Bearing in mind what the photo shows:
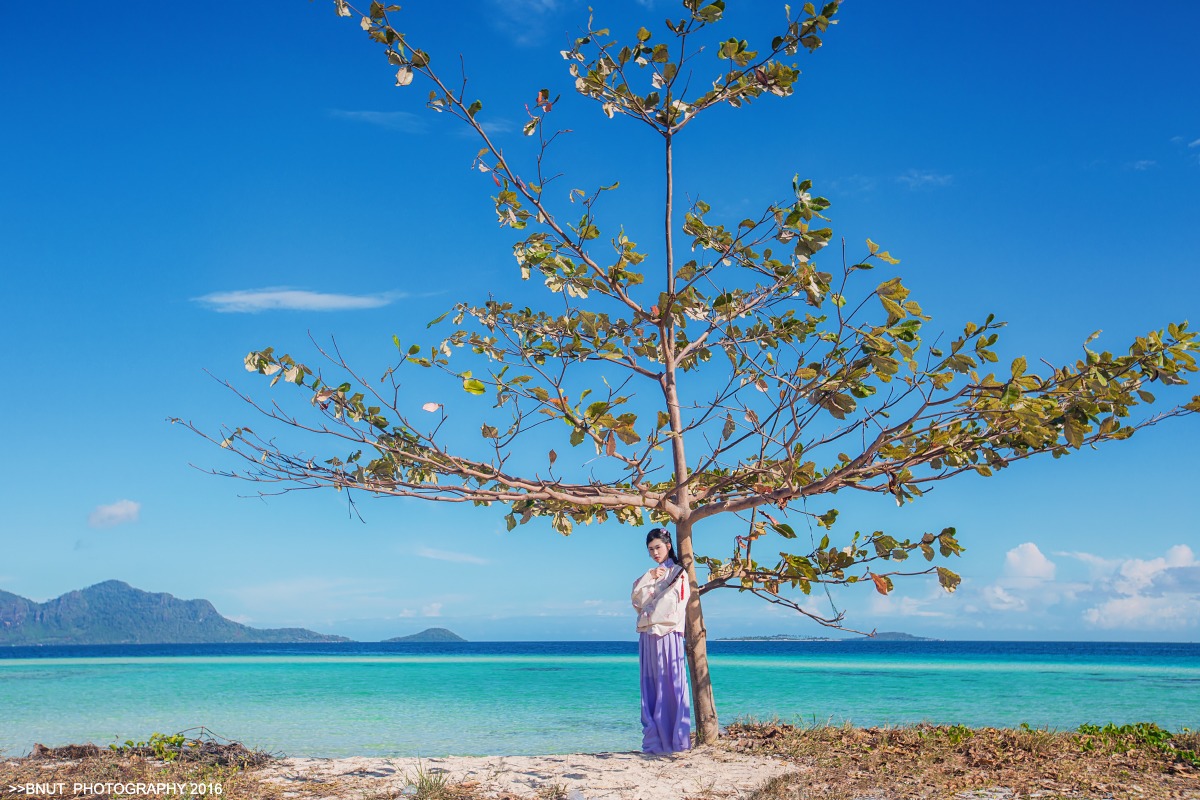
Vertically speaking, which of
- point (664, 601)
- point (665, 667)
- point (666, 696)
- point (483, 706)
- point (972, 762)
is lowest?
point (483, 706)

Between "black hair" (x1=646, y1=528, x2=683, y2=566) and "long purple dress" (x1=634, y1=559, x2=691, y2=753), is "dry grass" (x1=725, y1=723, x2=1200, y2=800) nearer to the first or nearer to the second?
"long purple dress" (x1=634, y1=559, x2=691, y2=753)

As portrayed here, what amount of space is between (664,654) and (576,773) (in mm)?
995

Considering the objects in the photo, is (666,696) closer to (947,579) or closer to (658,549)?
(658,549)

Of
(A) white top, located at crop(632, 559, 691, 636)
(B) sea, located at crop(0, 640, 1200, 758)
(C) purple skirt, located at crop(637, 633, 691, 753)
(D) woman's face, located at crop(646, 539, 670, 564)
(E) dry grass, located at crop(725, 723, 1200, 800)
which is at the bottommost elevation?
(B) sea, located at crop(0, 640, 1200, 758)

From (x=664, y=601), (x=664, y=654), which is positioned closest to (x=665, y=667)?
(x=664, y=654)

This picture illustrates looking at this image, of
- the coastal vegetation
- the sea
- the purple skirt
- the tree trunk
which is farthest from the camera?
the sea

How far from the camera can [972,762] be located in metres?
5.37

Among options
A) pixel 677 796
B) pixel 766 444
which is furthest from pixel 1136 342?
pixel 677 796

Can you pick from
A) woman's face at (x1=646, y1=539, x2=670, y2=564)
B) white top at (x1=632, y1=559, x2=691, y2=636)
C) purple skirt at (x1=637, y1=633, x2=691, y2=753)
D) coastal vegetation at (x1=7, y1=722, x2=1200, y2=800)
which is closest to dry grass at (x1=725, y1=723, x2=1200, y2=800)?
coastal vegetation at (x1=7, y1=722, x2=1200, y2=800)

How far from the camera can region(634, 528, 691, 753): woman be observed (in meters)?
5.71

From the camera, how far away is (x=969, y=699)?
17047 millimetres

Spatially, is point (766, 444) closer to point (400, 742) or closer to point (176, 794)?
point (176, 794)

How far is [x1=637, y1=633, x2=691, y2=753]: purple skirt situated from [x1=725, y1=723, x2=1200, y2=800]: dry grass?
0.46 meters

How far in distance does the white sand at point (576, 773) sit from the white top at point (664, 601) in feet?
2.86
